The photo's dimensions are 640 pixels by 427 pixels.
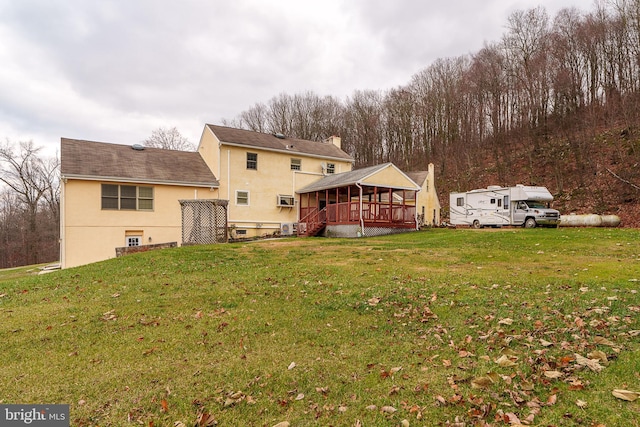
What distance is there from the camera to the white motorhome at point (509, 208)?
18875mm

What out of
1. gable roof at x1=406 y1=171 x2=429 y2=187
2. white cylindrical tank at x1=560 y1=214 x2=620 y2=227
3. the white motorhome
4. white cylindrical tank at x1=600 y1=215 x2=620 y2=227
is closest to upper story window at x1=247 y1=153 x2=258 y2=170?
the white motorhome

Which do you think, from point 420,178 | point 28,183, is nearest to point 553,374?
point 420,178

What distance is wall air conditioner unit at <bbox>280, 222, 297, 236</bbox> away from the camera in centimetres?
2202

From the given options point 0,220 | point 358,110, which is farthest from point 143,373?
point 0,220

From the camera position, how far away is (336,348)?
380 cm

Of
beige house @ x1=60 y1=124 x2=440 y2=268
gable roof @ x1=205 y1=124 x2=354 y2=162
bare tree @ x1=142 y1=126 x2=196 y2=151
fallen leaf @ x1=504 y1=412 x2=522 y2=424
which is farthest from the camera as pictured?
bare tree @ x1=142 y1=126 x2=196 y2=151

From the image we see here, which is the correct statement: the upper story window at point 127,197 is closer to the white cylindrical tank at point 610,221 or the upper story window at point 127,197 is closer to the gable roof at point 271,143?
the gable roof at point 271,143

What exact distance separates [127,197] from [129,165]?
7.21 ft

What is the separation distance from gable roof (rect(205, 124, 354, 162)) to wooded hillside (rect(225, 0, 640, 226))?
48.4ft

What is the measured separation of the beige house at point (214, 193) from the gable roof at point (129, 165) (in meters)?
0.05

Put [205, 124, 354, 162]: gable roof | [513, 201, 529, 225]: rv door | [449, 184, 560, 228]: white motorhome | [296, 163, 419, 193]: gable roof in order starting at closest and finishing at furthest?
[296, 163, 419, 193]: gable roof → [449, 184, 560, 228]: white motorhome → [513, 201, 529, 225]: rv door → [205, 124, 354, 162]: gable roof

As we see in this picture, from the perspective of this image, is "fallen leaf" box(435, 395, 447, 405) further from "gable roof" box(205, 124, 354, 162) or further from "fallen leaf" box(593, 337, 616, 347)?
"gable roof" box(205, 124, 354, 162)

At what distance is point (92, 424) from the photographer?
256 centimetres

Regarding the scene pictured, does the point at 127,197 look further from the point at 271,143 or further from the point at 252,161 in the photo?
the point at 271,143
